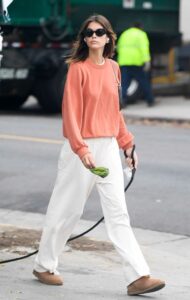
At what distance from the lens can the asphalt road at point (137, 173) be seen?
905 cm

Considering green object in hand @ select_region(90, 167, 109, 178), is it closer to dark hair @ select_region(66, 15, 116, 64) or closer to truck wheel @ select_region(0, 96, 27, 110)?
dark hair @ select_region(66, 15, 116, 64)

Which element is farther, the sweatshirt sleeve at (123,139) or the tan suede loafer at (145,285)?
the sweatshirt sleeve at (123,139)

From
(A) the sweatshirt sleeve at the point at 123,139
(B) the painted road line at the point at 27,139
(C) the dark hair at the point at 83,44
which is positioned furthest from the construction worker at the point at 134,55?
(C) the dark hair at the point at 83,44

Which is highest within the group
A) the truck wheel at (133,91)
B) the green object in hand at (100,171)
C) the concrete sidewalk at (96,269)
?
the green object in hand at (100,171)

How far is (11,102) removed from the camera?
18344 millimetres

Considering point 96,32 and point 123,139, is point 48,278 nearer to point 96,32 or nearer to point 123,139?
point 123,139

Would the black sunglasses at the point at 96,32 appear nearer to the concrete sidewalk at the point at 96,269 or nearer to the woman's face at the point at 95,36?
the woman's face at the point at 95,36

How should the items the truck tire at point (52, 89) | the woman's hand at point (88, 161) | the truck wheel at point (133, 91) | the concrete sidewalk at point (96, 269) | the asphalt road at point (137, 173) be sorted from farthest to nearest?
the truck wheel at point (133, 91) < the truck tire at point (52, 89) < the asphalt road at point (137, 173) < the concrete sidewalk at point (96, 269) < the woman's hand at point (88, 161)

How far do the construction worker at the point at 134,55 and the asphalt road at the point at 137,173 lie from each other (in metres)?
2.17

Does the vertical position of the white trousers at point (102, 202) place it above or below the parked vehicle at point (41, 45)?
above

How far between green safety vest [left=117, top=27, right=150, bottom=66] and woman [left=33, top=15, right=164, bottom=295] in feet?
38.5

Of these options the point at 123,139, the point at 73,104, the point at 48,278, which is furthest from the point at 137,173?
the point at 73,104

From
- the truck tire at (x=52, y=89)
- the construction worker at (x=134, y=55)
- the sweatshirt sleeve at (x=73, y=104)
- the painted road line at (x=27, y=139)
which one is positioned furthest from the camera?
the construction worker at (x=134, y=55)

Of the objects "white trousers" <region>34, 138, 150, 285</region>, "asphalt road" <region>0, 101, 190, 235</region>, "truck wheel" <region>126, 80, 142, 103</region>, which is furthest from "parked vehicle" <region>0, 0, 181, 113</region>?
"white trousers" <region>34, 138, 150, 285</region>
